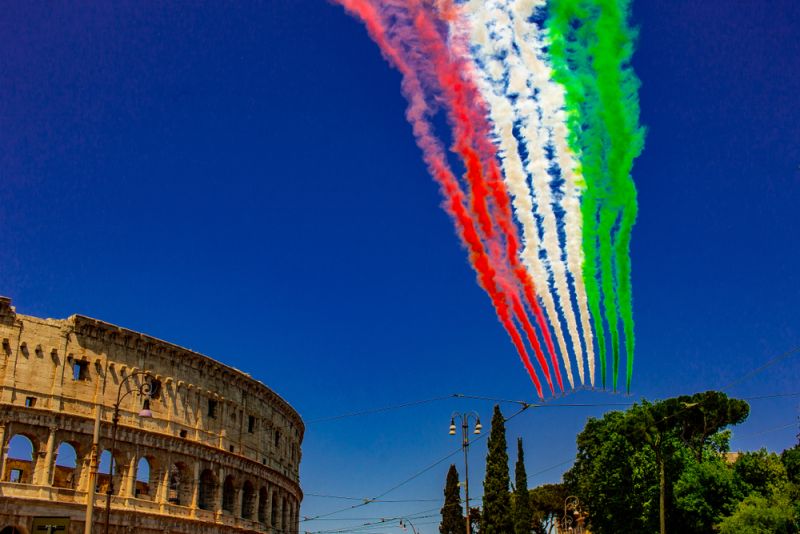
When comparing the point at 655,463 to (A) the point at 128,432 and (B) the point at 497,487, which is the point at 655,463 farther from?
(A) the point at 128,432

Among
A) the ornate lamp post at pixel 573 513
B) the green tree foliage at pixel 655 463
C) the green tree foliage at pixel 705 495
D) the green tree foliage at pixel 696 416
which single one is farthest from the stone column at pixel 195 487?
the green tree foliage at pixel 705 495

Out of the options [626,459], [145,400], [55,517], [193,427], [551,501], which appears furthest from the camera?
[551,501]

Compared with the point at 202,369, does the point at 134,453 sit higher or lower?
lower

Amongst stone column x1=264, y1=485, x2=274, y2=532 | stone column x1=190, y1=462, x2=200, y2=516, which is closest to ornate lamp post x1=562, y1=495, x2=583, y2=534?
stone column x1=264, y1=485, x2=274, y2=532

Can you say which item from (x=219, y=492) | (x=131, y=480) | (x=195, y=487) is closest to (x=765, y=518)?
(x=219, y=492)

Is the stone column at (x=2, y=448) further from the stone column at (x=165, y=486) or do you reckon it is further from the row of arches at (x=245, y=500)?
the row of arches at (x=245, y=500)

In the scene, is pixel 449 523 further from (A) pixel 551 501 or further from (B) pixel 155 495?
(B) pixel 155 495

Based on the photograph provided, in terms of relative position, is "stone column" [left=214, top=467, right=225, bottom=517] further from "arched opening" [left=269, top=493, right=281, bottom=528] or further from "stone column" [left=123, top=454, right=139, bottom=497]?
"arched opening" [left=269, top=493, right=281, bottom=528]

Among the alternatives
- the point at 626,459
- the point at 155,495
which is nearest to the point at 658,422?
the point at 626,459
